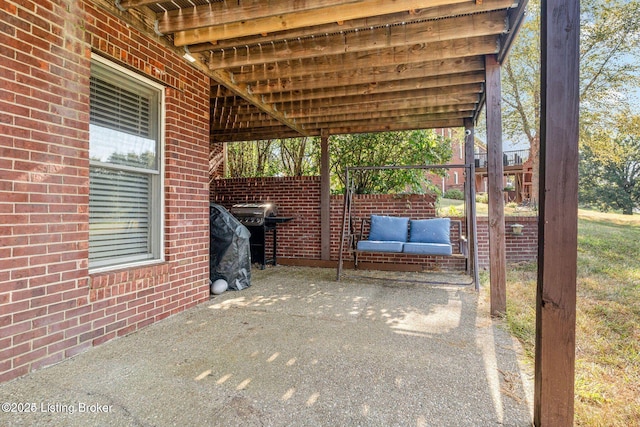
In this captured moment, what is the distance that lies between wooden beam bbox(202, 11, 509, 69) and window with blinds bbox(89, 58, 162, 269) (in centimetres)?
91

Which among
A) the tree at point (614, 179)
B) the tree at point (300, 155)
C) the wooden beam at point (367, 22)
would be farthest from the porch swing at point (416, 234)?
the tree at point (614, 179)

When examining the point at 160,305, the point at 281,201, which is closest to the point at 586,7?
the point at 281,201

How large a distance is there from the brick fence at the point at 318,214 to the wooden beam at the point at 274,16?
3.62m

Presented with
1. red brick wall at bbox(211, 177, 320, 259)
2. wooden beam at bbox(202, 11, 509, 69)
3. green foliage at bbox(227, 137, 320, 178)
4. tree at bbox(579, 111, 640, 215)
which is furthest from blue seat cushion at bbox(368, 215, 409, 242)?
tree at bbox(579, 111, 640, 215)

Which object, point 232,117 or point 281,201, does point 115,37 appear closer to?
point 232,117

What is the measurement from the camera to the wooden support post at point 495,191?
10.7ft

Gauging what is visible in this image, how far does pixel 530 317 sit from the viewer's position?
3133mm

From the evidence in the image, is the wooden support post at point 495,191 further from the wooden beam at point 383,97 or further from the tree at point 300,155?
the tree at point 300,155

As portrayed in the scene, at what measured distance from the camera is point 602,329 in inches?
114

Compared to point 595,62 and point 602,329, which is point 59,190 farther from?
point 595,62

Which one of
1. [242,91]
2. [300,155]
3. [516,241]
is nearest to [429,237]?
[516,241]

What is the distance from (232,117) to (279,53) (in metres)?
2.76

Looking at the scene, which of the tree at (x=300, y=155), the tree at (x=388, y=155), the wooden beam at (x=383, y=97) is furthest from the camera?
the tree at (x=300, y=155)

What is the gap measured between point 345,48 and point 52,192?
2593 mm
